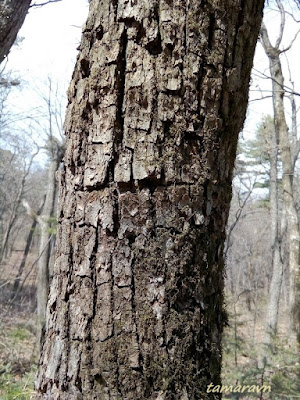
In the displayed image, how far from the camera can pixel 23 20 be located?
2643 millimetres

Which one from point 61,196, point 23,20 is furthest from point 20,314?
point 61,196

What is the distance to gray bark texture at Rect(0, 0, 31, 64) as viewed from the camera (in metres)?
2.50

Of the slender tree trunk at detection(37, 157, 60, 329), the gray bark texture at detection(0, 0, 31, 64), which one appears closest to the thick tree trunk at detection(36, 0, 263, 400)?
the gray bark texture at detection(0, 0, 31, 64)

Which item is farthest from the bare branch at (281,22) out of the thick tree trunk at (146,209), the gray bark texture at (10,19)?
the thick tree trunk at (146,209)

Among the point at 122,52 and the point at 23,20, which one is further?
the point at 23,20

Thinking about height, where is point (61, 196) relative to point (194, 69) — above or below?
below

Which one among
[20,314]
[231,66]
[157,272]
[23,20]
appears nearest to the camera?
[157,272]

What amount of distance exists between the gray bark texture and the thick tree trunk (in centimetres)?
175

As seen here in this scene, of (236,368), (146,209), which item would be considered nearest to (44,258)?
(236,368)

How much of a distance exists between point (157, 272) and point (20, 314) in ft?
51.4

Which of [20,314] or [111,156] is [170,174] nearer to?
[111,156]

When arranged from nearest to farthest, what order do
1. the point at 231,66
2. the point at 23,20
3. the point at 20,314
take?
the point at 231,66 → the point at 23,20 → the point at 20,314

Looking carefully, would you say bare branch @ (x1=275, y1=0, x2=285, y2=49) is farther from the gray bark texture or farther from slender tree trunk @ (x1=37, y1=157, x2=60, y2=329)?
the gray bark texture

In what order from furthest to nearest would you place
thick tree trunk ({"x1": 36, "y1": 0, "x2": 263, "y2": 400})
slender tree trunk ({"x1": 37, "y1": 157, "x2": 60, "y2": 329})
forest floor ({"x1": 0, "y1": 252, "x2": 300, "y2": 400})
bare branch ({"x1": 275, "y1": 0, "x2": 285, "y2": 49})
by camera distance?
slender tree trunk ({"x1": 37, "y1": 157, "x2": 60, "y2": 329}) < bare branch ({"x1": 275, "y1": 0, "x2": 285, "y2": 49}) < forest floor ({"x1": 0, "y1": 252, "x2": 300, "y2": 400}) < thick tree trunk ({"x1": 36, "y1": 0, "x2": 263, "y2": 400})
